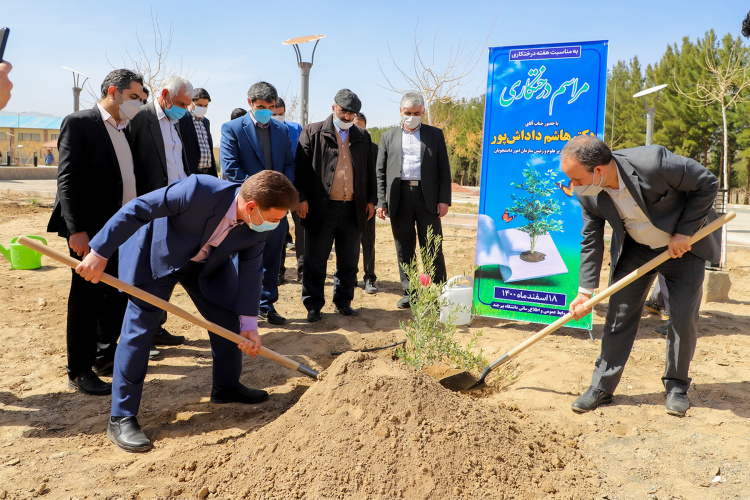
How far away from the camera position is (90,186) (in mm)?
3689

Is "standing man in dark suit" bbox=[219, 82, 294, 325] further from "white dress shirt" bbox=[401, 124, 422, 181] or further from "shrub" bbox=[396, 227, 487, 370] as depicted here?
"shrub" bbox=[396, 227, 487, 370]

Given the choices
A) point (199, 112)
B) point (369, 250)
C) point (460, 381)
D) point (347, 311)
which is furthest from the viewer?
point (369, 250)

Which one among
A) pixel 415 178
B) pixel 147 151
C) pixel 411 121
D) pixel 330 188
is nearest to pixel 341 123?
pixel 330 188

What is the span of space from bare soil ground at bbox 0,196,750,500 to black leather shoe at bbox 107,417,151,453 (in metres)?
0.05

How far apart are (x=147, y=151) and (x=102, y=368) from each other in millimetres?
1675

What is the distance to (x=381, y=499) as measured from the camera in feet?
8.30

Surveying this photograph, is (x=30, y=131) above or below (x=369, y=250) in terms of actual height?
above

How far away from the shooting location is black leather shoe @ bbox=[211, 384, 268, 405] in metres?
3.68

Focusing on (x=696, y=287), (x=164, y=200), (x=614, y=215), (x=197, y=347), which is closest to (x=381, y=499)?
(x=164, y=200)

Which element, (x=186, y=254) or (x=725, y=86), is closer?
(x=186, y=254)

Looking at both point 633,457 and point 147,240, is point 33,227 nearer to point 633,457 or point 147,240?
point 147,240

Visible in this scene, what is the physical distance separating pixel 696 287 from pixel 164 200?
3.25 metres

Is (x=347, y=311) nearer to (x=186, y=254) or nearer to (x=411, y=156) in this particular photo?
(x=411, y=156)

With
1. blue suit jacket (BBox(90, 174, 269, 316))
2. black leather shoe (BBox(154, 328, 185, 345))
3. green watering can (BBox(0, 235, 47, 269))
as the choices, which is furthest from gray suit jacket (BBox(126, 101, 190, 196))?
green watering can (BBox(0, 235, 47, 269))
